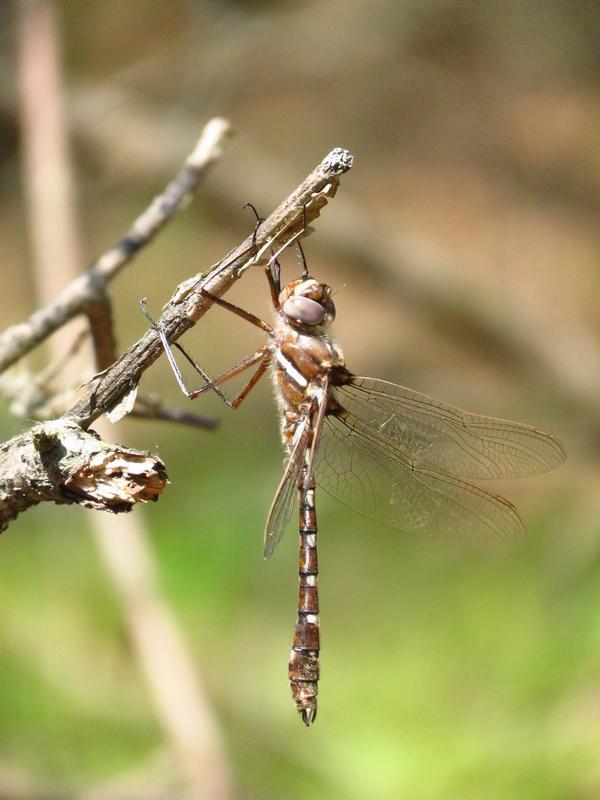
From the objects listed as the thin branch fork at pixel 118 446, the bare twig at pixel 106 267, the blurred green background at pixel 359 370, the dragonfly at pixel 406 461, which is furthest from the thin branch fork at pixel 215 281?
the blurred green background at pixel 359 370

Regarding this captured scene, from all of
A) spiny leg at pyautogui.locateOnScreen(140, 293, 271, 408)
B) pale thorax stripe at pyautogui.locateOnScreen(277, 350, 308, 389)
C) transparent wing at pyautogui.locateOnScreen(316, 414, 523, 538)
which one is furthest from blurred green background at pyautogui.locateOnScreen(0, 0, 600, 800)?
transparent wing at pyautogui.locateOnScreen(316, 414, 523, 538)

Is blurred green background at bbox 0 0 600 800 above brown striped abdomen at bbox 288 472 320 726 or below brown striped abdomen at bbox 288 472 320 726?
above

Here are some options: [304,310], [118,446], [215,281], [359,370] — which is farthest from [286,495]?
[359,370]

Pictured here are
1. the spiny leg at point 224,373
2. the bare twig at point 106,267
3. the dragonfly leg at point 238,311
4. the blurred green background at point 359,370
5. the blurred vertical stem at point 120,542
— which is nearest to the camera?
the dragonfly leg at point 238,311

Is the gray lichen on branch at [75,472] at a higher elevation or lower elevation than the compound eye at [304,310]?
lower

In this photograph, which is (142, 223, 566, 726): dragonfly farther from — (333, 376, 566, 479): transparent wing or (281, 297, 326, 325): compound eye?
(281, 297, 326, 325): compound eye

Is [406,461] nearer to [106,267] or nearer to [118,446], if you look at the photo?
[106,267]

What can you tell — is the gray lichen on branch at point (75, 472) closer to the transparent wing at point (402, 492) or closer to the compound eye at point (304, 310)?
the compound eye at point (304, 310)
